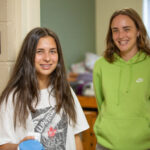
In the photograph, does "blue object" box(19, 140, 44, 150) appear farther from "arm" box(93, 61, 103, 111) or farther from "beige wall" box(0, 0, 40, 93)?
"arm" box(93, 61, 103, 111)

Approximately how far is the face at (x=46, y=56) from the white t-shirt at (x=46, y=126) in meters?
0.11

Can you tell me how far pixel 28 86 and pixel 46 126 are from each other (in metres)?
0.21

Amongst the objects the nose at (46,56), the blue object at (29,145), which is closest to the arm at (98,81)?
the nose at (46,56)

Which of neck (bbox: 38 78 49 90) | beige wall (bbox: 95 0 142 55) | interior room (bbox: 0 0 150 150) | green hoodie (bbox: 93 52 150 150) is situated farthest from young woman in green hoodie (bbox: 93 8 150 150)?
beige wall (bbox: 95 0 142 55)

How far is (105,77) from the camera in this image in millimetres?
1494

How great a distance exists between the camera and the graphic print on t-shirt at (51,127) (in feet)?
3.82

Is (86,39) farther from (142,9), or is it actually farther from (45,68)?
(45,68)

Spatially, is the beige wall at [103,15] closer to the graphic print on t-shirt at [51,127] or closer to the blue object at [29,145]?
the graphic print on t-shirt at [51,127]

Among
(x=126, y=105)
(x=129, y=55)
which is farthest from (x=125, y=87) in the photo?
(x=129, y=55)

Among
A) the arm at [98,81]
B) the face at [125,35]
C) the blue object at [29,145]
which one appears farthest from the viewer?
the arm at [98,81]

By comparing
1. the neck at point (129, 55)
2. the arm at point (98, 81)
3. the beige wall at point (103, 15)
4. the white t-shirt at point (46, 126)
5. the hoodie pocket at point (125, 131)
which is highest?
the beige wall at point (103, 15)

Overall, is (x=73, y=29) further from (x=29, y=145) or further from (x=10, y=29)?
(x=29, y=145)

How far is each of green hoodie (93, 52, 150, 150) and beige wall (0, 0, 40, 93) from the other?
561mm

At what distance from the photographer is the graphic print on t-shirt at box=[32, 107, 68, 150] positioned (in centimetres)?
117
